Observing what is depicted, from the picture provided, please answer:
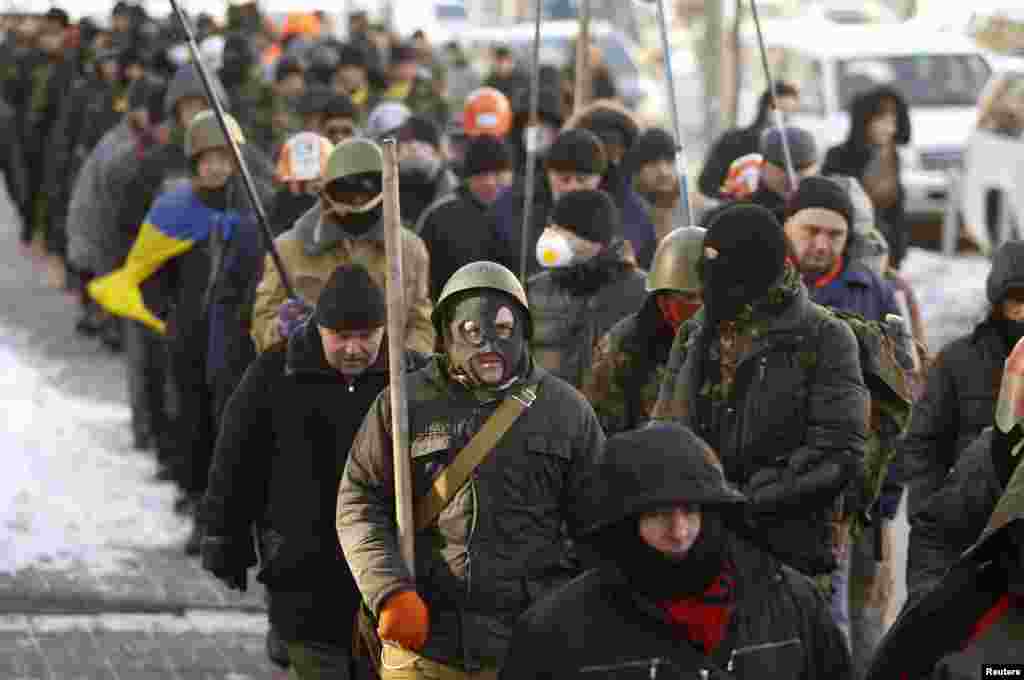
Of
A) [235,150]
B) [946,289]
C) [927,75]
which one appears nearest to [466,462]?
[235,150]

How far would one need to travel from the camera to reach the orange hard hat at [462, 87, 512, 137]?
1330 centimetres

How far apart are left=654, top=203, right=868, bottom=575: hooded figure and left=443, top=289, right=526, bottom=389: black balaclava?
1.95 feet

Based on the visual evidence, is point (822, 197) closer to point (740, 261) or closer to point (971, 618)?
point (740, 261)

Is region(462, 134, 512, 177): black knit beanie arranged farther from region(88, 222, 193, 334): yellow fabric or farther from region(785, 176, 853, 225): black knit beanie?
region(785, 176, 853, 225): black knit beanie

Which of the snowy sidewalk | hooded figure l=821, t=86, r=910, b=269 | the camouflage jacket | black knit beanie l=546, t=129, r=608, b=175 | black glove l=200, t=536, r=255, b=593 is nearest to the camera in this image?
black glove l=200, t=536, r=255, b=593

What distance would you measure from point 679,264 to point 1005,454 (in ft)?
6.04

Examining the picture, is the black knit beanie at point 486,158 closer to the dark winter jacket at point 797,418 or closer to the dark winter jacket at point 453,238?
the dark winter jacket at point 453,238

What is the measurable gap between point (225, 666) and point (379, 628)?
10.6 ft

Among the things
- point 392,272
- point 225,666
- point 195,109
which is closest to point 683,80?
point 195,109

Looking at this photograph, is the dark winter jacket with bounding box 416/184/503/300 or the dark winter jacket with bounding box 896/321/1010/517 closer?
the dark winter jacket with bounding box 896/321/1010/517

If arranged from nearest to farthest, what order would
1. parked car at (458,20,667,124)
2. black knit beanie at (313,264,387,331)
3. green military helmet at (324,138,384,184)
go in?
1. black knit beanie at (313,264,387,331)
2. green military helmet at (324,138,384,184)
3. parked car at (458,20,667,124)

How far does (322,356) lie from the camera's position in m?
7.04

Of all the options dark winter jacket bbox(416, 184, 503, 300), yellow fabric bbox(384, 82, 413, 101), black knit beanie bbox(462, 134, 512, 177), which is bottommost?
yellow fabric bbox(384, 82, 413, 101)

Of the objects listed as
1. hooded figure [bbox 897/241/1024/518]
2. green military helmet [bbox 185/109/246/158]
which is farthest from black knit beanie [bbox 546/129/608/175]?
hooded figure [bbox 897/241/1024/518]
